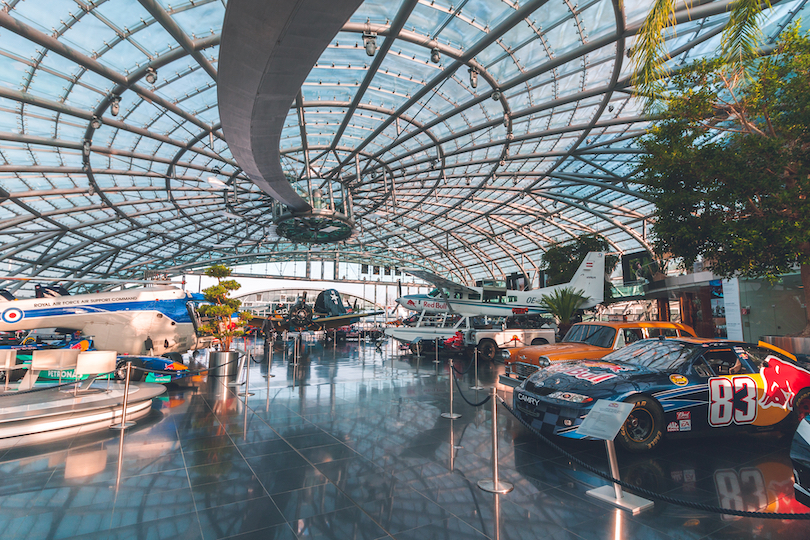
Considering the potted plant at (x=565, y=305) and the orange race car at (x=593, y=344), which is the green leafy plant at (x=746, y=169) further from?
the potted plant at (x=565, y=305)

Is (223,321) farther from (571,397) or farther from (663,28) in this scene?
(663,28)

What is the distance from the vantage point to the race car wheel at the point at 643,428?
5.43 metres

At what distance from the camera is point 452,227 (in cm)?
4525

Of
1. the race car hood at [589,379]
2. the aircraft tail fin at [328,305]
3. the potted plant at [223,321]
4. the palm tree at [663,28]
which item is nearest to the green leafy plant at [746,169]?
the palm tree at [663,28]

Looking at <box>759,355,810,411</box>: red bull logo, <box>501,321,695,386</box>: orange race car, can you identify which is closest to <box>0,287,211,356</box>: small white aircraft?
<box>501,321,695,386</box>: orange race car

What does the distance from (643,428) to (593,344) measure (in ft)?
14.8

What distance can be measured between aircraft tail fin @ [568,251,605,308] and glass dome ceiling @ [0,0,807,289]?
7.09m

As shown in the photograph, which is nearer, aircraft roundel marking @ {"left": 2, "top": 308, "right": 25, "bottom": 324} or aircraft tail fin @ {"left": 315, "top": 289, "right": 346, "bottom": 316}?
aircraft roundel marking @ {"left": 2, "top": 308, "right": 25, "bottom": 324}

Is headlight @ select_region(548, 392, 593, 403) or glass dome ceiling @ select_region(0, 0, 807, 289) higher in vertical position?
glass dome ceiling @ select_region(0, 0, 807, 289)

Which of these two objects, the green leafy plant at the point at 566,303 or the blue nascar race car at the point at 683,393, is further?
the green leafy plant at the point at 566,303

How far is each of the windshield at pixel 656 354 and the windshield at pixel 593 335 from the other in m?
2.36

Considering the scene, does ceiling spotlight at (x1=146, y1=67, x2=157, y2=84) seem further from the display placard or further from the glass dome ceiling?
the display placard

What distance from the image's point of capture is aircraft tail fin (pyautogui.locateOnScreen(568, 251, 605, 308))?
21500 millimetres

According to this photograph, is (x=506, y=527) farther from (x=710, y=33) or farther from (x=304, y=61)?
(x=710, y=33)
